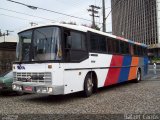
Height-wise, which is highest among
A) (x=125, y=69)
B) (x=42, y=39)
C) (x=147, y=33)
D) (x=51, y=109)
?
(x=147, y=33)

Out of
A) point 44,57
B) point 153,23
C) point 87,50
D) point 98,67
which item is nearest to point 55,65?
point 44,57

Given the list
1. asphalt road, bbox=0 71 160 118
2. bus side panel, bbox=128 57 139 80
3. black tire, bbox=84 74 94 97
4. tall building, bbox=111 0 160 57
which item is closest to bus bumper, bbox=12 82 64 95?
asphalt road, bbox=0 71 160 118

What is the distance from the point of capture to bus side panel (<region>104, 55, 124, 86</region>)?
15.3 meters

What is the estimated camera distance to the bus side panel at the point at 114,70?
15297 mm

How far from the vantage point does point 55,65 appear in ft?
35.6

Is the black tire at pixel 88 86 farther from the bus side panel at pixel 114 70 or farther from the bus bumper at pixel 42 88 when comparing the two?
the bus bumper at pixel 42 88

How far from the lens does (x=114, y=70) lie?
15.9m

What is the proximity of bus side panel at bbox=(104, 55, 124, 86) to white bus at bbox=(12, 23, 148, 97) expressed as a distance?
0.40 m

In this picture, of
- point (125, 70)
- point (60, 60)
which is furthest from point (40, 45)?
point (125, 70)

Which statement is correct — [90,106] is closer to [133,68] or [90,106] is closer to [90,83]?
[90,83]

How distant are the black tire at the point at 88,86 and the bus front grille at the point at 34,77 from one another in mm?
2282

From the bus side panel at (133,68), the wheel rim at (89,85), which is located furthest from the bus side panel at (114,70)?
the bus side panel at (133,68)

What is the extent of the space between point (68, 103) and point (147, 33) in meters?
71.1

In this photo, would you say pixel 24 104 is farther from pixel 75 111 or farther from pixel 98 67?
pixel 98 67
